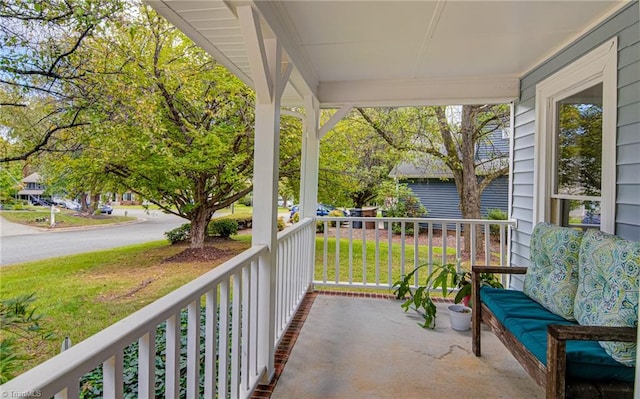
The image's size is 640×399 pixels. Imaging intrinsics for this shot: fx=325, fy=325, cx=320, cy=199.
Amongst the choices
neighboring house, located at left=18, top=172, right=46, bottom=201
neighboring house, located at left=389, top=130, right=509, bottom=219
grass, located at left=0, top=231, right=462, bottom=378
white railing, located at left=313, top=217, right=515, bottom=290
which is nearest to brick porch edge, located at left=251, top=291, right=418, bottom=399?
white railing, located at left=313, top=217, right=515, bottom=290

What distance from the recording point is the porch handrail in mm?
638

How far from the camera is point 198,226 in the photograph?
640 centimetres

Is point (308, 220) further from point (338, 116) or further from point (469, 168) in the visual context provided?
point (469, 168)

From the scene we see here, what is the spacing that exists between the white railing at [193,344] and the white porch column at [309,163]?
3.19 ft

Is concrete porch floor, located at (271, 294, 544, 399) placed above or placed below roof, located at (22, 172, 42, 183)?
below

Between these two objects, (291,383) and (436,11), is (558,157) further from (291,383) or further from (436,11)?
(291,383)

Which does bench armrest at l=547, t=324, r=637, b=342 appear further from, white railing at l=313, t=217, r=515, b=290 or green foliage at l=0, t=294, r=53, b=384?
green foliage at l=0, t=294, r=53, b=384

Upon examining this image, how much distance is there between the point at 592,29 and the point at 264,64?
8.34 ft

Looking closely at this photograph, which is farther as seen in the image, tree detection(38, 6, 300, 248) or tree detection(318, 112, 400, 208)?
tree detection(318, 112, 400, 208)

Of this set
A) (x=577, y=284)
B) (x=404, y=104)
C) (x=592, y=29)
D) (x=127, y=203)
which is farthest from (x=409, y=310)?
(x=127, y=203)

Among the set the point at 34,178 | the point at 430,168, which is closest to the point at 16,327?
the point at 34,178

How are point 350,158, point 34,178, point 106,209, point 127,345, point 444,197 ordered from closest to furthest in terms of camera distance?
point 127,345
point 34,178
point 106,209
point 350,158
point 444,197

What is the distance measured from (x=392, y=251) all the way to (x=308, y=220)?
238cm

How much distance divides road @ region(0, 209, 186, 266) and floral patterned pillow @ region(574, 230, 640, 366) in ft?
14.7
